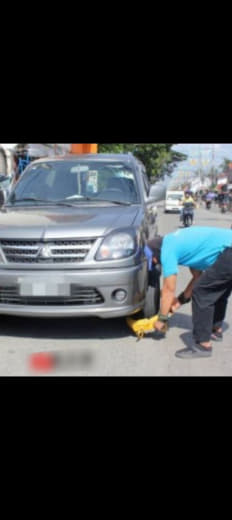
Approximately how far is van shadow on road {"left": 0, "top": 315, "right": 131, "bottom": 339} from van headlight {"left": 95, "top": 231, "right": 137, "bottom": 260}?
33.3 inches

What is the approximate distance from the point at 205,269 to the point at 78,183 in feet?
6.40

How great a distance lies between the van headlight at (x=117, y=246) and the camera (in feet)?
14.6

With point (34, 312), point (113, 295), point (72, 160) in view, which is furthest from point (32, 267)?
point (72, 160)

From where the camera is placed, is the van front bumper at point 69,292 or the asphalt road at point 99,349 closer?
the asphalt road at point 99,349

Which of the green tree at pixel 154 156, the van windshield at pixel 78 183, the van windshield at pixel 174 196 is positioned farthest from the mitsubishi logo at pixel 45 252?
the green tree at pixel 154 156

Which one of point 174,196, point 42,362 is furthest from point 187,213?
point 174,196

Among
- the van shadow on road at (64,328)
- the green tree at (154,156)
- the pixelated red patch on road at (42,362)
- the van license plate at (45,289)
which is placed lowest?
the green tree at (154,156)

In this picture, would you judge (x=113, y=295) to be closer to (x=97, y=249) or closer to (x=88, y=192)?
(x=97, y=249)

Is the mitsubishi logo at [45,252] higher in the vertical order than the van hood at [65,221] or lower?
lower

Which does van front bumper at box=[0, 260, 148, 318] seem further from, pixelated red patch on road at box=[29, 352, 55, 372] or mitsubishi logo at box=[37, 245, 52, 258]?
pixelated red patch on road at box=[29, 352, 55, 372]

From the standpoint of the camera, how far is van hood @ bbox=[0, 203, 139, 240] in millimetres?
4453

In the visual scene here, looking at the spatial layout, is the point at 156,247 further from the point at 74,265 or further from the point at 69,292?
the point at 69,292

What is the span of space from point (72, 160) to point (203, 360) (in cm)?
290

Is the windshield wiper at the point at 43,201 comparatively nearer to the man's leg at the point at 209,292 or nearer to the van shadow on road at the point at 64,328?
the van shadow on road at the point at 64,328
